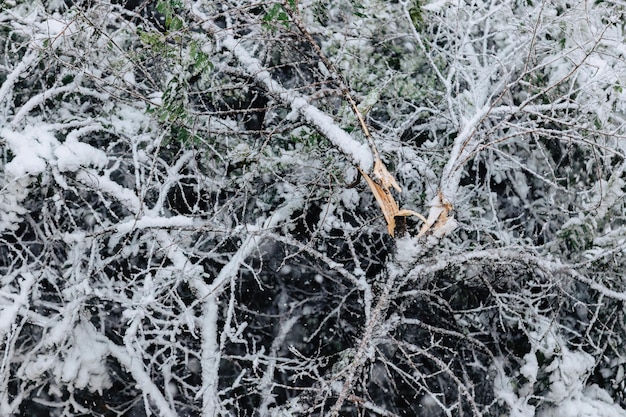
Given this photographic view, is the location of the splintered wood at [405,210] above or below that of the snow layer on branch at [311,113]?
below

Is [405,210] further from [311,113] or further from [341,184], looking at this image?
[311,113]

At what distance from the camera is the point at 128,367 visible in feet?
15.8

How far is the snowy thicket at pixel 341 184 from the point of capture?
378 centimetres

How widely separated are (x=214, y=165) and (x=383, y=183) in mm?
1744

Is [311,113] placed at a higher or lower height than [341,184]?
higher

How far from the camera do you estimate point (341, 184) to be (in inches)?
150

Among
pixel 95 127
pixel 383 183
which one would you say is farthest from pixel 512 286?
pixel 95 127

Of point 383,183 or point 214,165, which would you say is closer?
point 383,183

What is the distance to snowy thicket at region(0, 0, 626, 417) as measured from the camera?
3777mm

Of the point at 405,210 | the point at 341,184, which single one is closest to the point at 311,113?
the point at 341,184

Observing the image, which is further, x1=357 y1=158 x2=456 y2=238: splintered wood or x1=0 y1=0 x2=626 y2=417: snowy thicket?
x1=0 y1=0 x2=626 y2=417: snowy thicket

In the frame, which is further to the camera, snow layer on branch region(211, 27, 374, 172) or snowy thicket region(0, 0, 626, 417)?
snowy thicket region(0, 0, 626, 417)

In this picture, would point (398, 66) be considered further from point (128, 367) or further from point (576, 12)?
point (128, 367)

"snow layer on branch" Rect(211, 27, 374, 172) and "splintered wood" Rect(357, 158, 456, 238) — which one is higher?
"snow layer on branch" Rect(211, 27, 374, 172)
